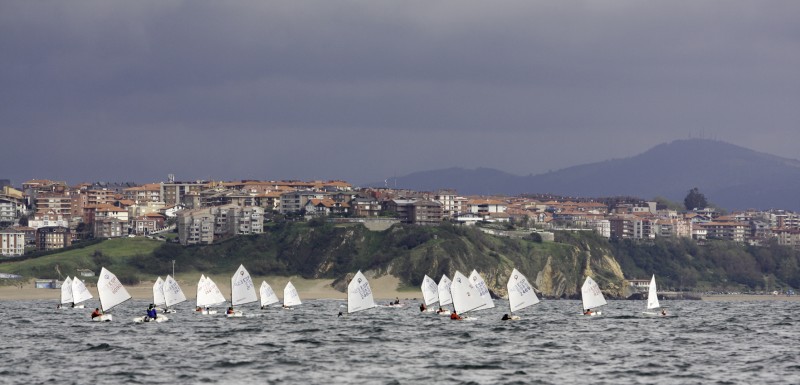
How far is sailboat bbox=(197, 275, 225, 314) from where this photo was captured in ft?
419

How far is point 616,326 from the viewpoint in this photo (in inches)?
4281

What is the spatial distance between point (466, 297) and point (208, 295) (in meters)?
30.9

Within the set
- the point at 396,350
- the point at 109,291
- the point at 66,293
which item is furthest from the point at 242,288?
the point at 396,350

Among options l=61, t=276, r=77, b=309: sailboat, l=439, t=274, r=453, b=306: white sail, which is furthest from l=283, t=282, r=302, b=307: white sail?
l=61, t=276, r=77, b=309: sailboat

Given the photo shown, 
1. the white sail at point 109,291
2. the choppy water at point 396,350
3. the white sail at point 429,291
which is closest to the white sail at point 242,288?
the choppy water at point 396,350

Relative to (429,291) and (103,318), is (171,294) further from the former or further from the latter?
(429,291)

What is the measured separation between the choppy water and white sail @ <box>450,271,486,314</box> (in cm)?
157

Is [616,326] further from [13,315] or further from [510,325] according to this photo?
[13,315]

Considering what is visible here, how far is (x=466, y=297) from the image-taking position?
111 meters

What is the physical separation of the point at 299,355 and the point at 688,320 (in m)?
→ 55.6

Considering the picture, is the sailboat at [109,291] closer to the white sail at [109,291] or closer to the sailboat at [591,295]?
the white sail at [109,291]

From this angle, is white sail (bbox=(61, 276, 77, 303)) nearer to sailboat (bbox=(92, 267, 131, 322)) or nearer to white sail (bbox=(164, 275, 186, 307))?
white sail (bbox=(164, 275, 186, 307))

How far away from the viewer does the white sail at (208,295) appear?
12812 centimetres

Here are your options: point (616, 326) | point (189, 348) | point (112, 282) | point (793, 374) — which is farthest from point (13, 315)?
point (793, 374)
